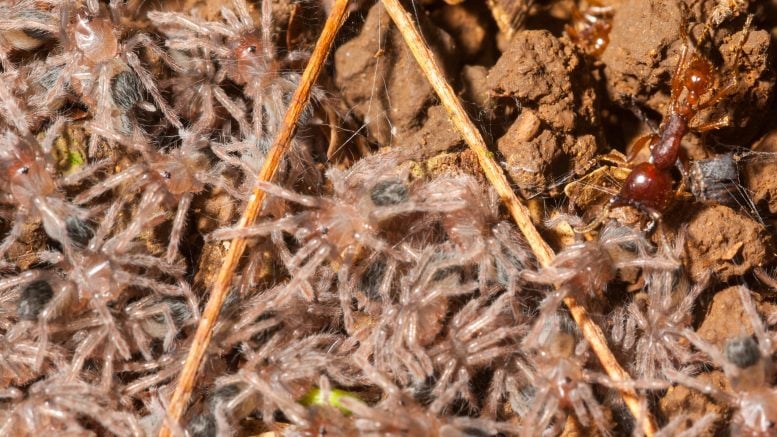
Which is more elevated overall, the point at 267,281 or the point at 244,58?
the point at 244,58

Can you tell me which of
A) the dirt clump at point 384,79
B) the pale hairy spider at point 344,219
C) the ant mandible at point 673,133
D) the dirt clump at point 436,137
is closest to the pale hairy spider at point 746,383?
the ant mandible at point 673,133

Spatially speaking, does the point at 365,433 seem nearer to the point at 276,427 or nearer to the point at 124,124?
the point at 276,427

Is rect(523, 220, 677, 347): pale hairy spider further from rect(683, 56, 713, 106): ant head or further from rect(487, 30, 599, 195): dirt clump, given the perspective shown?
rect(683, 56, 713, 106): ant head

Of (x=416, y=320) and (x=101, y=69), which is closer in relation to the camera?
(x=416, y=320)

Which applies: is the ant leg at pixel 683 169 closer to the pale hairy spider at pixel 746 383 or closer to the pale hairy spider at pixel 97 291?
the pale hairy spider at pixel 746 383

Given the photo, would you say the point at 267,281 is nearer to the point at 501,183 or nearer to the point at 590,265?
the point at 501,183

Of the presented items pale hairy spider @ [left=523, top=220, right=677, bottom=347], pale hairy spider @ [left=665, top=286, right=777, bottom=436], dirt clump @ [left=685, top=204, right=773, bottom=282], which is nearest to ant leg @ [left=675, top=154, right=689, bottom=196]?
dirt clump @ [left=685, top=204, right=773, bottom=282]

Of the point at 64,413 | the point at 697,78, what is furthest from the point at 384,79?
the point at 64,413
